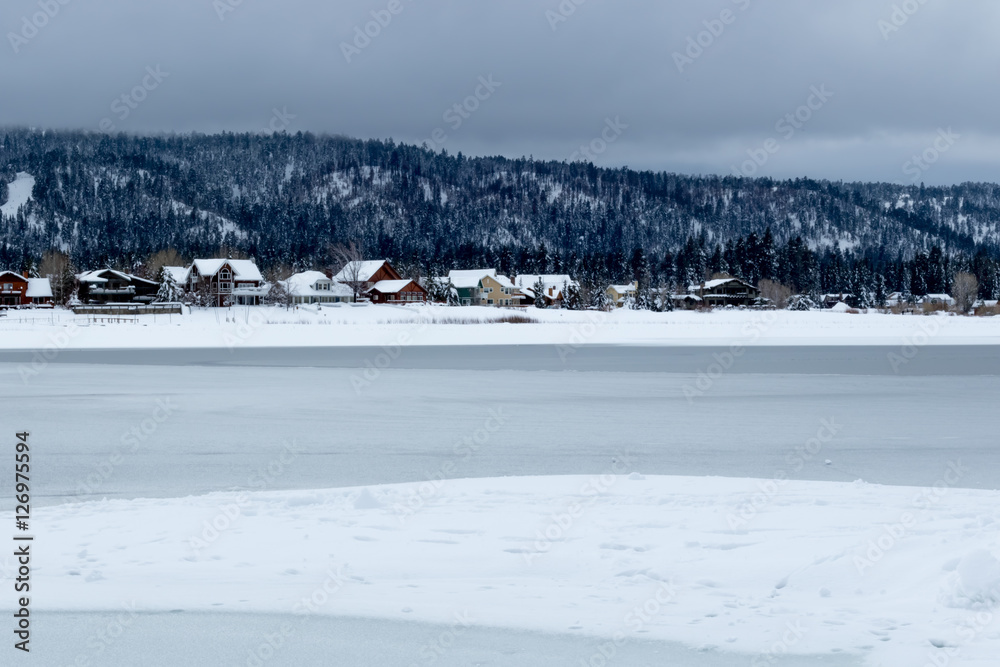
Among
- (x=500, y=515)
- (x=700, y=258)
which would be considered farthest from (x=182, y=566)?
(x=700, y=258)

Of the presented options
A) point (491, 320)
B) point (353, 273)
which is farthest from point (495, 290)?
point (491, 320)

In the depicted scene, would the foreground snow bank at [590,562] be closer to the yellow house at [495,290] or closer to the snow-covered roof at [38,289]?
the snow-covered roof at [38,289]

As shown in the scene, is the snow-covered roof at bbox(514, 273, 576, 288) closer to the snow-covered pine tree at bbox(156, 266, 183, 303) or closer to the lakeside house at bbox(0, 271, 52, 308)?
the snow-covered pine tree at bbox(156, 266, 183, 303)

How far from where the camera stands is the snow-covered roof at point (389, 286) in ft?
404

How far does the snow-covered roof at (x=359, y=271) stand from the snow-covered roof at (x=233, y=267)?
11.8 m

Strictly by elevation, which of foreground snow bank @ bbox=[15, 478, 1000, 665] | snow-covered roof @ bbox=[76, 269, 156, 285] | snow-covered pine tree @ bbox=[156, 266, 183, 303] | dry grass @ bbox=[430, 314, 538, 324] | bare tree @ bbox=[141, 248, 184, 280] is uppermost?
bare tree @ bbox=[141, 248, 184, 280]

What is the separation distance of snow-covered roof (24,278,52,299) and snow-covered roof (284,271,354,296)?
34.7m

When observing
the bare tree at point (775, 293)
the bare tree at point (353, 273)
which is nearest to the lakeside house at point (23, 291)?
the bare tree at point (353, 273)

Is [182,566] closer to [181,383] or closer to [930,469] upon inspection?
[930,469]

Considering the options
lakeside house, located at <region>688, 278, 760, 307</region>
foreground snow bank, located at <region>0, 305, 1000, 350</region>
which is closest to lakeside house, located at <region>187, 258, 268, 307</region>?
foreground snow bank, located at <region>0, 305, 1000, 350</region>

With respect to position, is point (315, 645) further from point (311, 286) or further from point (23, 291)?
point (23, 291)

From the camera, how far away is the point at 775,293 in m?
126

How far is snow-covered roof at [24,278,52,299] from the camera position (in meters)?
119

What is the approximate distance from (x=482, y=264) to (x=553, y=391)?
15656 cm
